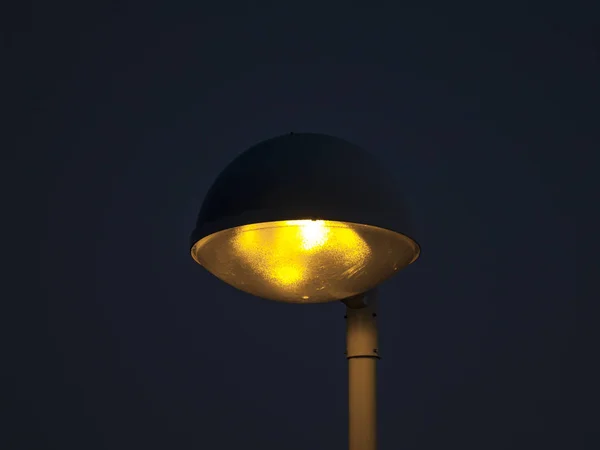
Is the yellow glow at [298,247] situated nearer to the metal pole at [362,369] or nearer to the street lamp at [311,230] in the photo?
the street lamp at [311,230]

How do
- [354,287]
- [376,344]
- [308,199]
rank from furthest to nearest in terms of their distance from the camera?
[376,344] → [354,287] → [308,199]

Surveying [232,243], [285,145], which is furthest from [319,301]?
[285,145]

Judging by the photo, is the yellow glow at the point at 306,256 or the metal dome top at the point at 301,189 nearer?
the metal dome top at the point at 301,189

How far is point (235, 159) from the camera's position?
6.49 ft

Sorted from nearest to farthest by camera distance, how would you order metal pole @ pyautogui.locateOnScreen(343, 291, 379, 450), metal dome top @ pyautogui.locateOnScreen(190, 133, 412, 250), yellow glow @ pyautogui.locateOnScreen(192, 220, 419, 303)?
metal dome top @ pyautogui.locateOnScreen(190, 133, 412, 250), yellow glow @ pyautogui.locateOnScreen(192, 220, 419, 303), metal pole @ pyautogui.locateOnScreen(343, 291, 379, 450)

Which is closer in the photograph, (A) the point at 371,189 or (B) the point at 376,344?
(A) the point at 371,189

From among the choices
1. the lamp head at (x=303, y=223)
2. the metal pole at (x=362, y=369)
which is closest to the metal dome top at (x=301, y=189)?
the lamp head at (x=303, y=223)

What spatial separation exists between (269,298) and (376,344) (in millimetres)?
346

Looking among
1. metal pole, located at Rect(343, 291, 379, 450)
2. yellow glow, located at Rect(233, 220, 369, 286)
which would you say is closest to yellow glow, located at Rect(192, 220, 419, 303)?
yellow glow, located at Rect(233, 220, 369, 286)

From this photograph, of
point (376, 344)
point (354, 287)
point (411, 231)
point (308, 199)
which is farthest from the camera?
point (376, 344)

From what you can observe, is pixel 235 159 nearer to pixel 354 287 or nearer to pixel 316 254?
pixel 316 254

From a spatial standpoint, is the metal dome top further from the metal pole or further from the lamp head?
the metal pole

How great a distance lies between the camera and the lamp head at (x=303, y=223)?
1.82 metres

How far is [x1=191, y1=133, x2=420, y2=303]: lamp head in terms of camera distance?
71.6 inches
